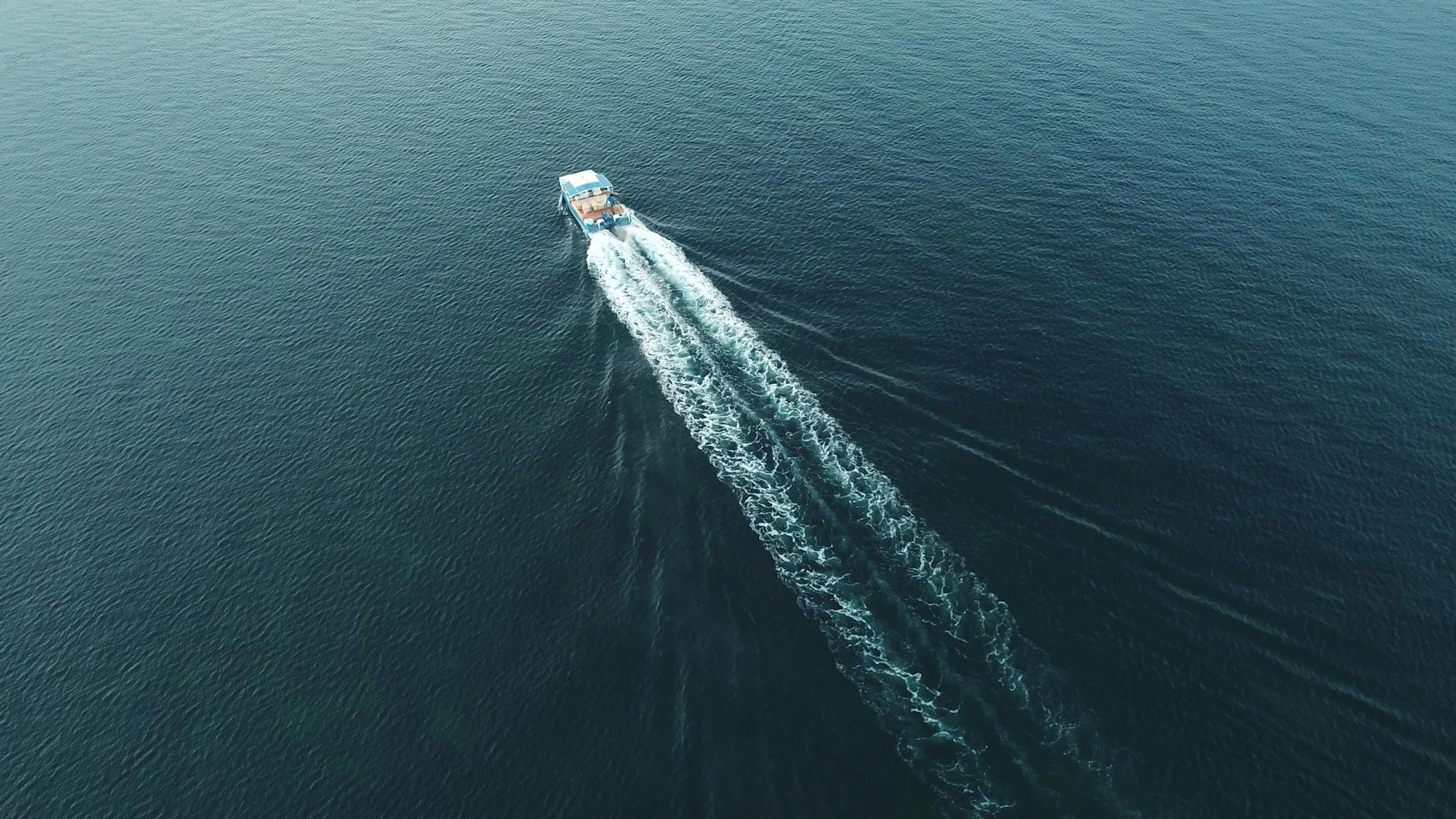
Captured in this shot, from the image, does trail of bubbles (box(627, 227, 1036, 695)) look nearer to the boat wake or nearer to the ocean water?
the boat wake

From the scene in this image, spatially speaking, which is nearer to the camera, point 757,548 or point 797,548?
point 797,548

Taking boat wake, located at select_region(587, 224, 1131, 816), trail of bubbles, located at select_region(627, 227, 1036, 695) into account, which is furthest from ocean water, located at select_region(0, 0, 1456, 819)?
trail of bubbles, located at select_region(627, 227, 1036, 695)

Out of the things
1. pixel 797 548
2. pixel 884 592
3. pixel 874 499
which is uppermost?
pixel 874 499

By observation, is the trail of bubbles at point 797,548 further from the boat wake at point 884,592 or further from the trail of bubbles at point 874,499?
the trail of bubbles at point 874,499

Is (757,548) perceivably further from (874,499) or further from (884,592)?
(874,499)

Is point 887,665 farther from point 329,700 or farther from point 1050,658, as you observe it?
point 329,700

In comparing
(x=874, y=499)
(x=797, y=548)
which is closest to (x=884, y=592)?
(x=797, y=548)
